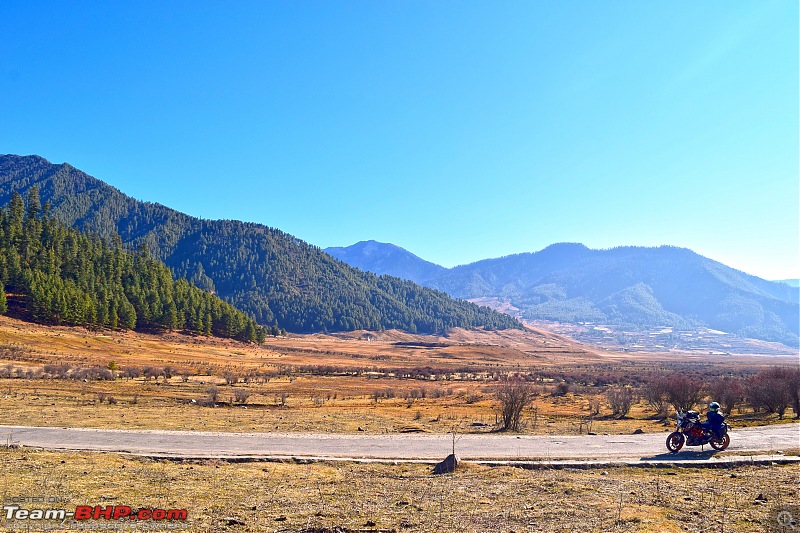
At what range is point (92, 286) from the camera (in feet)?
307

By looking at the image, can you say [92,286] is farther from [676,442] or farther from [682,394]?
[676,442]

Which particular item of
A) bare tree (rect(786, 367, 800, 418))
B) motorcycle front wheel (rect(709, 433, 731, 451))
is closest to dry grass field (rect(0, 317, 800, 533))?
bare tree (rect(786, 367, 800, 418))

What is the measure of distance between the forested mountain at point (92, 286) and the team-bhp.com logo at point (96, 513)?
88.0 meters

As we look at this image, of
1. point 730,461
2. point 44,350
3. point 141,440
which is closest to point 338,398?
point 141,440

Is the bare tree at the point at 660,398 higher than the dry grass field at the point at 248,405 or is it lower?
higher

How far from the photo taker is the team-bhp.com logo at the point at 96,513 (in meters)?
7.91

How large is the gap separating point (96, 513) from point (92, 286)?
4072 inches

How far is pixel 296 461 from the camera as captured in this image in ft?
45.2

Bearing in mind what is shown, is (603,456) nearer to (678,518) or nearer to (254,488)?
(678,518)

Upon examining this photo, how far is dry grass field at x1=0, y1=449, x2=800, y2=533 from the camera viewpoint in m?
8.13

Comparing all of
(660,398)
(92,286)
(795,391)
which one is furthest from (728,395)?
(92,286)

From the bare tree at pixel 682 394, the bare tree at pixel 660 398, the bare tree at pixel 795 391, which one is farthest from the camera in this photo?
the bare tree at pixel 660 398

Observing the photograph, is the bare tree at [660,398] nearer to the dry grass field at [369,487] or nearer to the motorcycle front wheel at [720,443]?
the dry grass field at [369,487]


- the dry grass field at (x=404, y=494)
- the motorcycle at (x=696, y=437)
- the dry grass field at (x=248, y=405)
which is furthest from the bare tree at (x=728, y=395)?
the dry grass field at (x=404, y=494)
